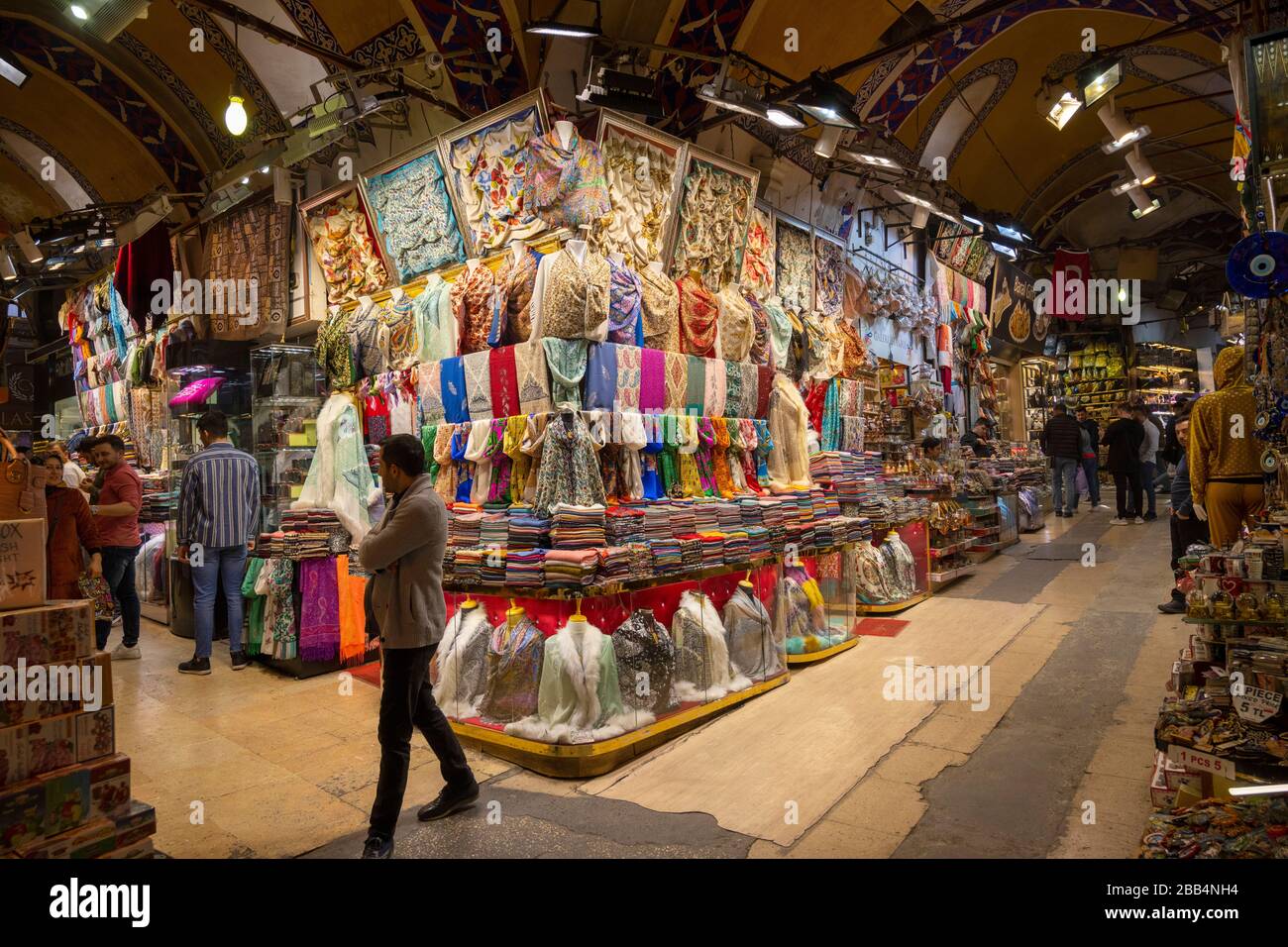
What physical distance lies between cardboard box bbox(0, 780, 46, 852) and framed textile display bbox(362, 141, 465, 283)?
153 inches

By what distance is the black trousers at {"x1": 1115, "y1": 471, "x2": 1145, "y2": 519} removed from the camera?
1101 centimetres

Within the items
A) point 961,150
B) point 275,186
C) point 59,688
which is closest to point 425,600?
point 59,688

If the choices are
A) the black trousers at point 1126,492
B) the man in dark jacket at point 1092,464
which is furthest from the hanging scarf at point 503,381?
the man in dark jacket at point 1092,464

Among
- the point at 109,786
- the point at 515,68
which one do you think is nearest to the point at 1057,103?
the point at 515,68

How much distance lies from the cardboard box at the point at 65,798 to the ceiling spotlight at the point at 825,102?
17.0ft

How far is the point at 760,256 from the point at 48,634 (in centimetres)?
548

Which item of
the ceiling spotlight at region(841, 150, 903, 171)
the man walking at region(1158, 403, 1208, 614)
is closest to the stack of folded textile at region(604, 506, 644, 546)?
the ceiling spotlight at region(841, 150, 903, 171)

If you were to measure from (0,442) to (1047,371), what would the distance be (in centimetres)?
1702

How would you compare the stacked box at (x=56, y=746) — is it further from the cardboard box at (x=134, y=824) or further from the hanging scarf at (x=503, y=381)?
the hanging scarf at (x=503, y=381)

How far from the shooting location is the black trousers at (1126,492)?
1101cm

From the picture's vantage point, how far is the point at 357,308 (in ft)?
19.3

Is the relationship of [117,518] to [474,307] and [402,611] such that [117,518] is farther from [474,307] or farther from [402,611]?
[402,611]

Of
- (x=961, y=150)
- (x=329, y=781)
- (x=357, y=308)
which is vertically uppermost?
(x=961, y=150)
